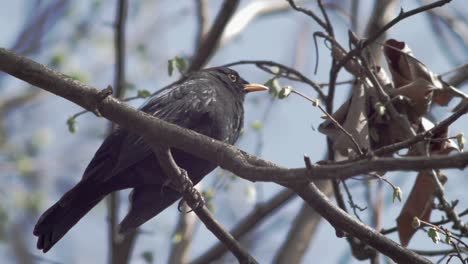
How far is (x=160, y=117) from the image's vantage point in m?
4.95

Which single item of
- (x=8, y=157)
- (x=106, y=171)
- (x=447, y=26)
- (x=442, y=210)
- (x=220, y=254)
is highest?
(x=8, y=157)

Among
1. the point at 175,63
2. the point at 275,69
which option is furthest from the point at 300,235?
the point at 175,63

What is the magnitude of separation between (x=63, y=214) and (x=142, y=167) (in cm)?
58

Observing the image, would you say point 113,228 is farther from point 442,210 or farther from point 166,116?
point 442,210

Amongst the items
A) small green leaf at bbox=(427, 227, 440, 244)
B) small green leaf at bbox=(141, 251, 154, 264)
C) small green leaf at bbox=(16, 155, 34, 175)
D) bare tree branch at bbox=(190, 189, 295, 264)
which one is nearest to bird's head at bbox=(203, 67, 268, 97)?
bare tree branch at bbox=(190, 189, 295, 264)

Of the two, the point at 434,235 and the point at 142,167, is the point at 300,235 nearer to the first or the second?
the point at 142,167

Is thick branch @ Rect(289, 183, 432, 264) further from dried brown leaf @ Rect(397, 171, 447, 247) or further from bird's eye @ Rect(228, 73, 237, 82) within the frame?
bird's eye @ Rect(228, 73, 237, 82)

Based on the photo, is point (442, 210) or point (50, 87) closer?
point (50, 87)

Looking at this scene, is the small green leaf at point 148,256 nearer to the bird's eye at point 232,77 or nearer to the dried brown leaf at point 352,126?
the bird's eye at point 232,77

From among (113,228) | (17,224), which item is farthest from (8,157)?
(113,228)

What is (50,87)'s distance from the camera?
12.0ft

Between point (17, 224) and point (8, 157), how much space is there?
900 millimetres

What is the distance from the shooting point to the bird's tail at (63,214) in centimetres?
467

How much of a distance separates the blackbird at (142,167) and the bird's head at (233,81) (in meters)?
0.59
